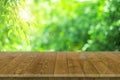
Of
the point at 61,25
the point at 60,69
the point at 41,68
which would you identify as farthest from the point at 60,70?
the point at 61,25

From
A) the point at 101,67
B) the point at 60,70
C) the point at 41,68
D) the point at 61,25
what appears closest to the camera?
the point at 60,70

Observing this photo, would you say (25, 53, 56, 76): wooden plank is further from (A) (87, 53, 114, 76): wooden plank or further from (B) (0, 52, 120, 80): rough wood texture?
(A) (87, 53, 114, 76): wooden plank

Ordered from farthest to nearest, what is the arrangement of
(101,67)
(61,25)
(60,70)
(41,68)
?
(61,25) → (101,67) → (41,68) → (60,70)

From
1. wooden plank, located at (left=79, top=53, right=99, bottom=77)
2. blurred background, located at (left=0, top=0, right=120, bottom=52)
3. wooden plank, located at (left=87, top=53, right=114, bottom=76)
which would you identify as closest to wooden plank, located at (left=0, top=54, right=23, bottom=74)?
wooden plank, located at (left=79, top=53, right=99, bottom=77)

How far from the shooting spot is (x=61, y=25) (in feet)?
39.2

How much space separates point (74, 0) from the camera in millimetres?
11992

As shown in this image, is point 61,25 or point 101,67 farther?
point 61,25

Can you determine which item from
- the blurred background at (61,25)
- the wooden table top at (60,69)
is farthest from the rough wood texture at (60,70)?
the blurred background at (61,25)

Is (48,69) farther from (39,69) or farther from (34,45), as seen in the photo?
(34,45)

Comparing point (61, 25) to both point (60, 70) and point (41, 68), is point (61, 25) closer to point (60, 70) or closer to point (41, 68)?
point (41, 68)

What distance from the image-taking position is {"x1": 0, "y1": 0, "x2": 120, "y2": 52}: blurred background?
6.16m

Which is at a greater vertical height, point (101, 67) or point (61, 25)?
point (101, 67)

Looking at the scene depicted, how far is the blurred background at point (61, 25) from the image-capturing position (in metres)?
6.16

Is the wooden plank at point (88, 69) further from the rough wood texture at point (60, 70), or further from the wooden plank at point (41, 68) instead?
the wooden plank at point (41, 68)
